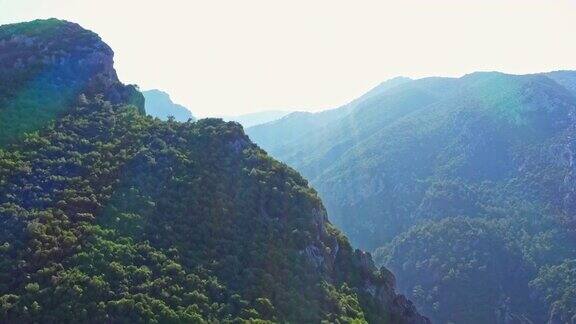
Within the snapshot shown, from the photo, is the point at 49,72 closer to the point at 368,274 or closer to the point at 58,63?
the point at 58,63

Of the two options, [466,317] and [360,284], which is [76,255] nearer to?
[360,284]

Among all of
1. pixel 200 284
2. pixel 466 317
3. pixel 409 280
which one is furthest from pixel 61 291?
pixel 409 280

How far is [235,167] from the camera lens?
7888 centimetres

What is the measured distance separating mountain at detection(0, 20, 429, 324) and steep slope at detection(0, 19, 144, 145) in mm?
510

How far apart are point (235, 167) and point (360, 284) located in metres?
22.3

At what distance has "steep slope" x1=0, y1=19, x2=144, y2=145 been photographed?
3034 inches

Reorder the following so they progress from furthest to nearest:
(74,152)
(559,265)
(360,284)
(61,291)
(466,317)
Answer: (559,265), (466,317), (360,284), (74,152), (61,291)

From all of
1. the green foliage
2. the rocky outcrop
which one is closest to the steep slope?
the rocky outcrop

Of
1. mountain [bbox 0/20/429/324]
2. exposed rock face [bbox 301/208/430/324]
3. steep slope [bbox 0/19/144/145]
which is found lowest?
exposed rock face [bbox 301/208/430/324]

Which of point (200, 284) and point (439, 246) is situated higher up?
point (200, 284)

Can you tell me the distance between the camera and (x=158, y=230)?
64062mm

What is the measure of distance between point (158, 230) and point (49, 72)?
120 feet

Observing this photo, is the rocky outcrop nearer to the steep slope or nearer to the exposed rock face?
the steep slope

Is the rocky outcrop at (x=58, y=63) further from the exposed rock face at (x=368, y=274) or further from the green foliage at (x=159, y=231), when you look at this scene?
the exposed rock face at (x=368, y=274)
